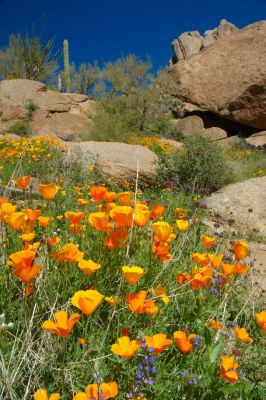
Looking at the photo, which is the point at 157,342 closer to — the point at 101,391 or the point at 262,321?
the point at 101,391

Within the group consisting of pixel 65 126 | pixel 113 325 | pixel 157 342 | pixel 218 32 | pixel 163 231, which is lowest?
pixel 113 325

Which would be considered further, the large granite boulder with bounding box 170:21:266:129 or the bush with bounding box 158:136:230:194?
the large granite boulder with bounding box 170:21:266:129

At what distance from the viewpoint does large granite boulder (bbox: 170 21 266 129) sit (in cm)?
1620

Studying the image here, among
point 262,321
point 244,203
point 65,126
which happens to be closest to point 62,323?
point 262,321

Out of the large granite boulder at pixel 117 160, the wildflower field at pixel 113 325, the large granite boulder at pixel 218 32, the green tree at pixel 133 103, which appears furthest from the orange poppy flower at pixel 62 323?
the large granite boulder at pixel 218 32

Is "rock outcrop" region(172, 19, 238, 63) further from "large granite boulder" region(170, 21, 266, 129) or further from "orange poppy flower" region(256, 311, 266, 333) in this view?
"orange poppy flower" region(256, 311, 266, 333)

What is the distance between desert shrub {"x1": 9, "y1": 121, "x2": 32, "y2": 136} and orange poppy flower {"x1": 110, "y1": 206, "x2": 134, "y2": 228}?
13947 mm

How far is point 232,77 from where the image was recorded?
1684 centimetres

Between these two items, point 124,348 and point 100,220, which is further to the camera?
point 100,220

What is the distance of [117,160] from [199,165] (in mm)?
1595

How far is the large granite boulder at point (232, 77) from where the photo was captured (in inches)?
638

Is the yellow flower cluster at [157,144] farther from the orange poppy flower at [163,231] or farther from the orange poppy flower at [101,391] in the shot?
the orange poppy flower at [101,391]

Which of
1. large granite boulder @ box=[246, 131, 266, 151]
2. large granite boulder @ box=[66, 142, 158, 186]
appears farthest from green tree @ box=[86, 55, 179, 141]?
large granite boulder @ box=[66, 142, 158, 186]

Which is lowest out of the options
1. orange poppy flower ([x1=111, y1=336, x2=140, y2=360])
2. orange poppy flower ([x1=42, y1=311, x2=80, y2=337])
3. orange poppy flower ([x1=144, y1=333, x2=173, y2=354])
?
orange poppy flower ([x1=144, y1=333, x2=173, y2=354])
